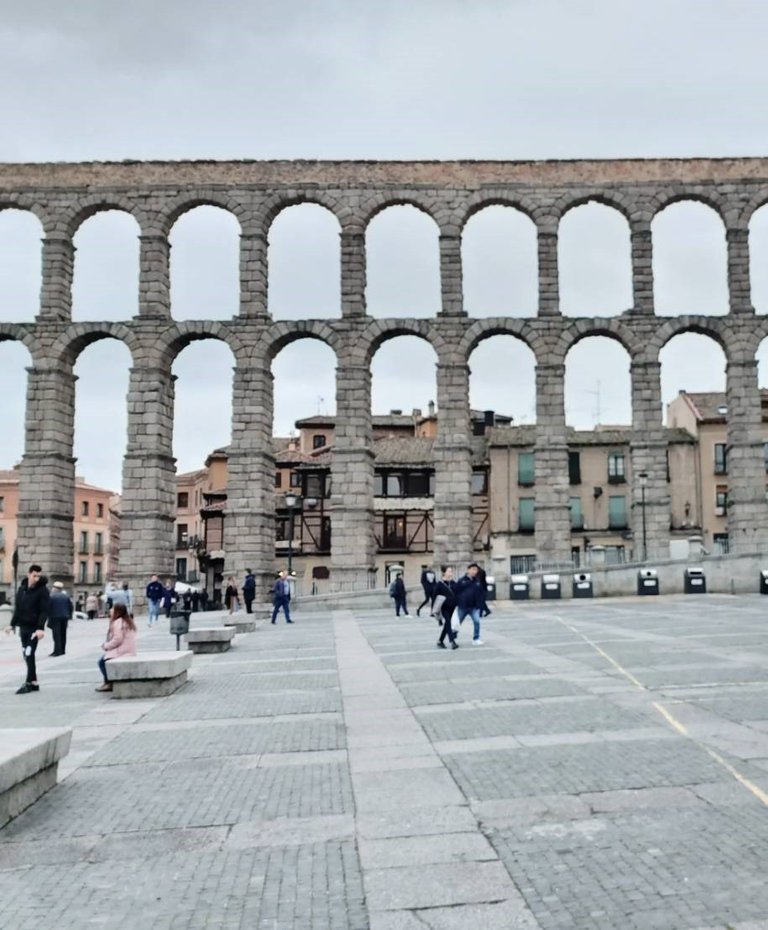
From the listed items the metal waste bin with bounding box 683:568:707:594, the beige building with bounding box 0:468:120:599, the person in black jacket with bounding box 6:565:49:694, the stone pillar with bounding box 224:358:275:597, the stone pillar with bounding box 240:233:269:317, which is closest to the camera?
the person in black jacket with bounding box 6:565:49:694

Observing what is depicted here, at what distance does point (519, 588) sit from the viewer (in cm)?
3550

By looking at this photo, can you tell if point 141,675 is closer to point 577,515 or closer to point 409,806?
point 409,806

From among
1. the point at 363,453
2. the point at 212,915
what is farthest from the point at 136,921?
the point at 363,453

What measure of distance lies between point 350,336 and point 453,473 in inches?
302

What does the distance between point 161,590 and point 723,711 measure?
27.0 m

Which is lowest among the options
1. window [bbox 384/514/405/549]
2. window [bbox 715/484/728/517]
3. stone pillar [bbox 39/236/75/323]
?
window [bbox 384/514/405/549]

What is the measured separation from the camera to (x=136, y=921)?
461cm

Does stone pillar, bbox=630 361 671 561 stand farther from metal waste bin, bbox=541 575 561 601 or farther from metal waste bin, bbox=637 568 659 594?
metal waste bin, bbox=541 575 561 601

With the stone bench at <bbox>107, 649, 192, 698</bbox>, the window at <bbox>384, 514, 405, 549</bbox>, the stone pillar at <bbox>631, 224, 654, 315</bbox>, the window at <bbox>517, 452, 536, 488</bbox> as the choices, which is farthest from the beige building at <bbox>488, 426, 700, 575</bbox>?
the stone bench at <bbox>107, 649, 192, 698</bbox>

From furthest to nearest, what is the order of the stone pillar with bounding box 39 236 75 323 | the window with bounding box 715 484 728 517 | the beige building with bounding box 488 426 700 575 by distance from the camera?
the beige building with bounding box 488 426 700 575 → the window with bounding box 715 484 728 517 → the stone pillar with bounding box 39 236 75 323

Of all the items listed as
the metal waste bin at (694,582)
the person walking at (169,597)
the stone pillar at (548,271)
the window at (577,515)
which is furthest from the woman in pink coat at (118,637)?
the window at (577,515)

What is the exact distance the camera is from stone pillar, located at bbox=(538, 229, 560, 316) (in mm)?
40312

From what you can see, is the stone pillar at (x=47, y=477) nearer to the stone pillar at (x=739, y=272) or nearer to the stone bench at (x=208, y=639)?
the stone bench at (x=208, y=639)

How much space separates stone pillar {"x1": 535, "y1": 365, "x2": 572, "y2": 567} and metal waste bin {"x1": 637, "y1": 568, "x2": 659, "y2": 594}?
152 inches
